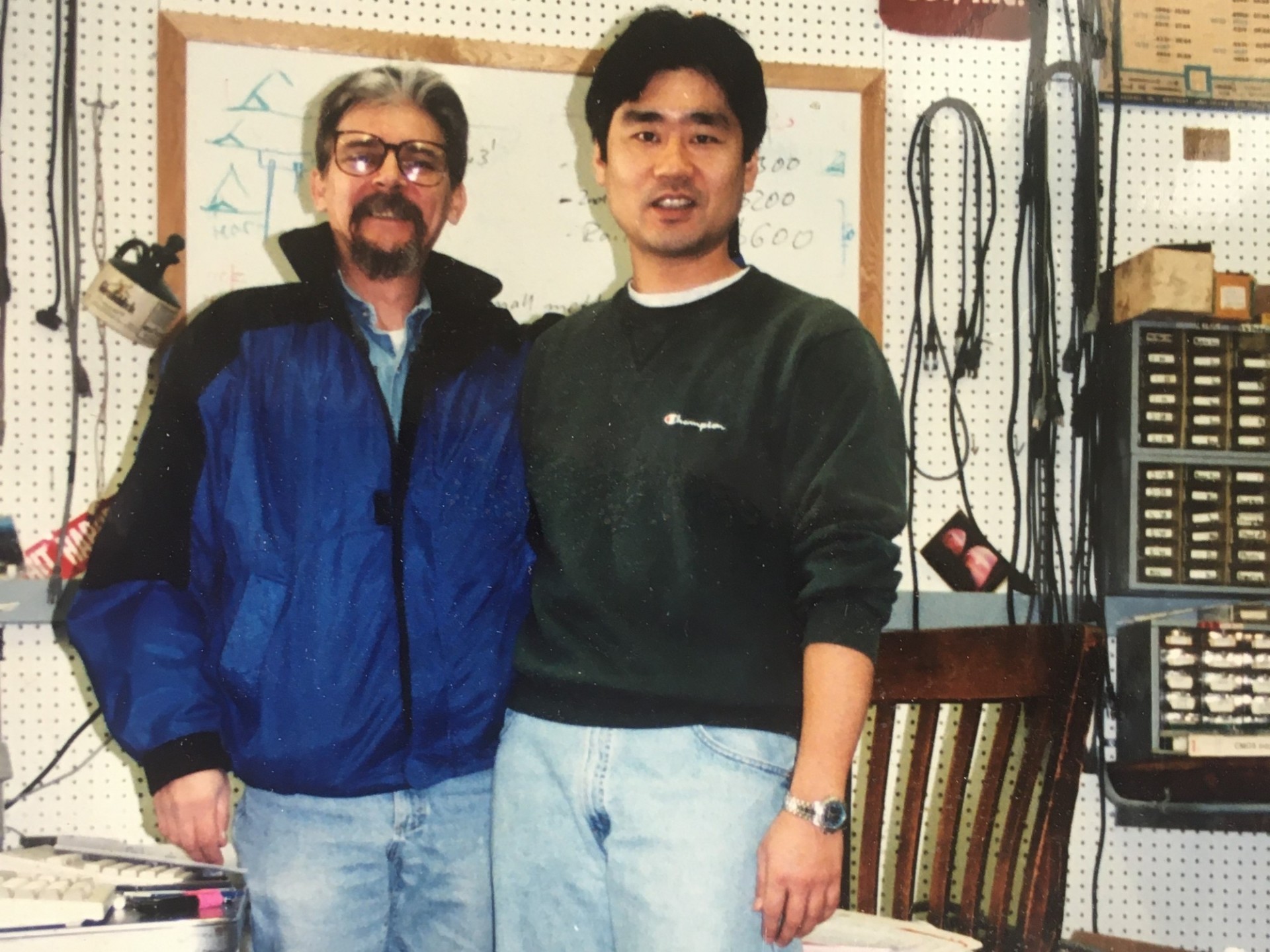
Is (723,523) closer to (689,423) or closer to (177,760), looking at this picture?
(689,423)

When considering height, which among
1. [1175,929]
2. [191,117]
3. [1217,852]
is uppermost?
[191,117]

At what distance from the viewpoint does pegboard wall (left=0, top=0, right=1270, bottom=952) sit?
1.56 metres

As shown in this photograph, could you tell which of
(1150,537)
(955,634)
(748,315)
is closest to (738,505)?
(748,315)

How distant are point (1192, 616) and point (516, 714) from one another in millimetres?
1158

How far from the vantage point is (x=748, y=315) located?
3.68 feet

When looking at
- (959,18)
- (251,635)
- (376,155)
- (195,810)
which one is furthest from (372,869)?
(959,18)

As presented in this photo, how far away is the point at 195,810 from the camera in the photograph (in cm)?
114

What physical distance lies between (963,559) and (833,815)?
90 cm

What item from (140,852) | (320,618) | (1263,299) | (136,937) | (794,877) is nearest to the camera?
(794,877)

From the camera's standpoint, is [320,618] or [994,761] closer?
[320,618]

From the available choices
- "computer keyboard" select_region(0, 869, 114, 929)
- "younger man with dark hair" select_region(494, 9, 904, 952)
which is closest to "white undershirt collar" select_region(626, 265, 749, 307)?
"younger man with dark hair" select_region(494, 9, 904, 952)

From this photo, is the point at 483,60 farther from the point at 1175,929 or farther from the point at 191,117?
the point at 1175,929

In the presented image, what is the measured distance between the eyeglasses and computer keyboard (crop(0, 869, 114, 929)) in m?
0.95

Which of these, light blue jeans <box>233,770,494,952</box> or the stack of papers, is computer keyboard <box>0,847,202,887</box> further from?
the stack of papers
